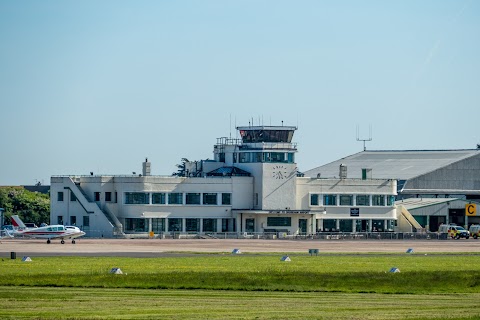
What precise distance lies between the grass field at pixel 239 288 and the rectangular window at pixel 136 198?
179ft

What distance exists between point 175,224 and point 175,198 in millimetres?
3014

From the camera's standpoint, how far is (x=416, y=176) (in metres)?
177

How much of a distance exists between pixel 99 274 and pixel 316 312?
21079 millimetres

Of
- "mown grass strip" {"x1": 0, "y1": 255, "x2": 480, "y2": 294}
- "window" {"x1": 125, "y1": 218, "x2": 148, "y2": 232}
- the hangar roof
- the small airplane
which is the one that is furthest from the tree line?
"mown grass strip" {"x1": 0, "y1": 255, "x2": 480, "y2": 294}

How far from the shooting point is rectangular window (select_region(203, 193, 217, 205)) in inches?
5684

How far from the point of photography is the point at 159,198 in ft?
468

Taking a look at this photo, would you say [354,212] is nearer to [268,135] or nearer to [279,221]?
[279,221]

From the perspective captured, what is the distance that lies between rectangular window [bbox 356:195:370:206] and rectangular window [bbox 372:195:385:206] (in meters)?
0.85

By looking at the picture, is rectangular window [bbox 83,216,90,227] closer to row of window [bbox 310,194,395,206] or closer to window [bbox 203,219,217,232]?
window [bbox 203,219,217,232]

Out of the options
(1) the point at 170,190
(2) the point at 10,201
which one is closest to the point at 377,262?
(1) the point at 170,190

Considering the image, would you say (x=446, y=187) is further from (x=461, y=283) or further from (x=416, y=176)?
(x=461, y=283)

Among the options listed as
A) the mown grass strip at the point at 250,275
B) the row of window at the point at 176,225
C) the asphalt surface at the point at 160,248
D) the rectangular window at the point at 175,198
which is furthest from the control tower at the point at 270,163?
the mown grass strip at the point at 250,275

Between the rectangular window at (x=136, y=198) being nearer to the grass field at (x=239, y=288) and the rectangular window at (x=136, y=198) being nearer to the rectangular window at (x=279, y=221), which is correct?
the rectangular window at (x=279, y=221)

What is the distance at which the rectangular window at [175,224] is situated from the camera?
143000mm
